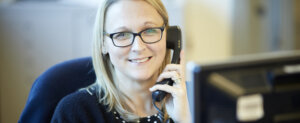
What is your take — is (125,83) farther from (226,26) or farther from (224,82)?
(226,26)

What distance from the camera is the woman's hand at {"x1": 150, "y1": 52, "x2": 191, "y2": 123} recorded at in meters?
1.05

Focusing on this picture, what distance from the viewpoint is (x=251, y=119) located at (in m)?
0.56

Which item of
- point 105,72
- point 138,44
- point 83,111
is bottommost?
point 83,111

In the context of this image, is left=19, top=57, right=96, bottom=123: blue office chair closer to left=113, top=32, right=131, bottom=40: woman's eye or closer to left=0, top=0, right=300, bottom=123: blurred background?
left=113, top=32, right=131, bottom=40: woman's eye

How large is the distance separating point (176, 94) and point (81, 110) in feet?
1.02

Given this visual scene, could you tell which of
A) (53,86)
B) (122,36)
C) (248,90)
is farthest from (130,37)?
(248,90)

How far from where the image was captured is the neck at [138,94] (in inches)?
46.3

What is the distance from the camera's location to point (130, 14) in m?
1.06

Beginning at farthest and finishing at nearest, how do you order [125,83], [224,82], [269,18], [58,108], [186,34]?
[269,18] < [186,34] < [125,83] < [58,108] < [224,82]

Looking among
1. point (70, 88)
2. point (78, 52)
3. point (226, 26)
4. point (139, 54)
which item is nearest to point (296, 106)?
point (139, 54)

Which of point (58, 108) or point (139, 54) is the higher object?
point (139, 54)

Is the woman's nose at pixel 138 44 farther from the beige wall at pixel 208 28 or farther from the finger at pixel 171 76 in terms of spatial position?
the beige wall at pixel 208 28

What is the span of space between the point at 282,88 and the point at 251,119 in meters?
0.08

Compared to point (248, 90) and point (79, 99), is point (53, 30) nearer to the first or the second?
point (79, 99)
